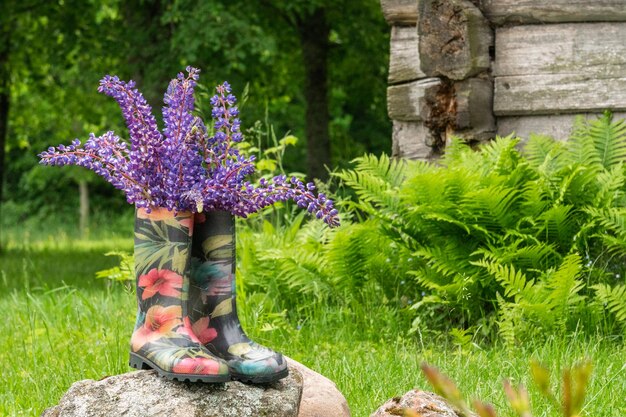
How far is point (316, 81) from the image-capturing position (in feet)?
52.3

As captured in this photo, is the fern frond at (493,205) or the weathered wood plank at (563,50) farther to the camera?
the weathered wood plank at (563,50)

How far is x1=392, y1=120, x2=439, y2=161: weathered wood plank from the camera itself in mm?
5723

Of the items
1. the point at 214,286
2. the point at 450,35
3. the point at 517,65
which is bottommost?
the point at 214,286

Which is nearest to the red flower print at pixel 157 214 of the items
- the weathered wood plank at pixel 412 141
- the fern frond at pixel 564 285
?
the fern frond at pixel 564 285

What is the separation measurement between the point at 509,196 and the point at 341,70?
1313cm

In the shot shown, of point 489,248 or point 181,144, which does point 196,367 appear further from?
point 489,248

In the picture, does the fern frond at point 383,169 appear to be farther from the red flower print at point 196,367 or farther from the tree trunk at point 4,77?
the tree trunk at point 4,77

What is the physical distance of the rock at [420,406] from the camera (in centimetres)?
242

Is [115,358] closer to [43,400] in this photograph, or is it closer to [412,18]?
[43,400]

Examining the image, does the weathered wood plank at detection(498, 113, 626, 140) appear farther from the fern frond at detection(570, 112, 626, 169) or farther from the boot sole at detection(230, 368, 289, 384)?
the boot sole at detection(230, 368, 289, 384)

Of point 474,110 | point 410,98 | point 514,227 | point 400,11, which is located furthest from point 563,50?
point 514,227

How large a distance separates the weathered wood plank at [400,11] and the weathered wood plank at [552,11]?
50cm

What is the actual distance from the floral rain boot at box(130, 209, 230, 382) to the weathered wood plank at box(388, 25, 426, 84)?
336cm

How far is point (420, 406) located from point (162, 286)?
2.75 ft
